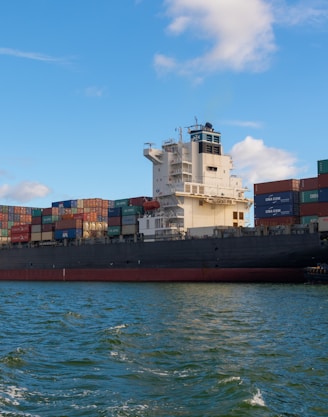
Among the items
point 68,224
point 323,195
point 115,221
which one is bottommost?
point 68,224

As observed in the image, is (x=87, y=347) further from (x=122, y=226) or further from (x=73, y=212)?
(x=73, y=212)

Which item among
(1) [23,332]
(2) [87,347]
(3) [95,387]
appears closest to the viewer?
(3) [95,387]

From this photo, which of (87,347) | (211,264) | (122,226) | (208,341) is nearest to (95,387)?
(87,347)

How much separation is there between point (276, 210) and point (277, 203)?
0.58 metres

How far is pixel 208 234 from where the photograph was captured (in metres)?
43.1

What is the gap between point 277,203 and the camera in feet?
134

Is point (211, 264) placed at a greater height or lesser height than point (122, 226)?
lesser

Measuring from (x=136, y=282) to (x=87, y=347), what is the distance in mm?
30892

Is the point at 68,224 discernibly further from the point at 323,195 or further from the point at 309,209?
the point at 323,195

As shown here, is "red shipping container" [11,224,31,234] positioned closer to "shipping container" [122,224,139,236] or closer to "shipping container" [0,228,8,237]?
"shipping container" [0,228,8,237]

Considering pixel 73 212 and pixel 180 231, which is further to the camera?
pixel 73 212

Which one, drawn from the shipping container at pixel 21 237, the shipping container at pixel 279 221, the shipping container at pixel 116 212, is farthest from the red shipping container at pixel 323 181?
the shipping container at pixel 21 237

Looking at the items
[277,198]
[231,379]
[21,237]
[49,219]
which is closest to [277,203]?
[277,198]

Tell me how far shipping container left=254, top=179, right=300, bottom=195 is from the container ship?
0.27ft
